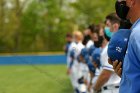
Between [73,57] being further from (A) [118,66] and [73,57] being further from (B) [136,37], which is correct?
(B) [136,37]

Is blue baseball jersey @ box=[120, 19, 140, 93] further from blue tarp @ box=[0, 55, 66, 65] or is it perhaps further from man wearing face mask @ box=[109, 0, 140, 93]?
blue tarp @ box=[0, 55, 66, 65]

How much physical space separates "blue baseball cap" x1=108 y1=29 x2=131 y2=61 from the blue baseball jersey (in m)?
0.45

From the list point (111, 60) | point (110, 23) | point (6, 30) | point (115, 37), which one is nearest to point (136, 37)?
point (115, 37)

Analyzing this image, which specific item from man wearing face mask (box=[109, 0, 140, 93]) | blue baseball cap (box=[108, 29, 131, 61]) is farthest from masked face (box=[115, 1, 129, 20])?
blue baseball cap (box=[108, 29, 131, 61])

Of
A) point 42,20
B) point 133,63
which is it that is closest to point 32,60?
point 42,20

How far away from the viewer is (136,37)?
258cm

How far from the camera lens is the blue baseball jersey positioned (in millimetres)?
2578

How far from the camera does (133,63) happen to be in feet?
8.57

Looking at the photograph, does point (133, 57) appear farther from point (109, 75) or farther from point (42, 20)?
point (42, 20)

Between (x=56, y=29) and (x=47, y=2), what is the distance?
9.78 feet

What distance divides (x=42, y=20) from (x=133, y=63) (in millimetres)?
41260

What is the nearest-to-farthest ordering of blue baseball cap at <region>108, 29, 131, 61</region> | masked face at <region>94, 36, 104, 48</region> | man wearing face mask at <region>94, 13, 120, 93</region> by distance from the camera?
1. blue baseball cap at <region>108, 29, 131, 61</region>
2. man wearing face mask at <region>94, 13, 120, 93</region>
3. masked face at <region>94, 36, 104, 48</region>

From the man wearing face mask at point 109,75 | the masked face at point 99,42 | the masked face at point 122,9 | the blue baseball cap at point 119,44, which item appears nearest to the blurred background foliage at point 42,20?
the masked face at point 99,42

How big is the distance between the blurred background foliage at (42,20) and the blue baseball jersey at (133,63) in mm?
38005
